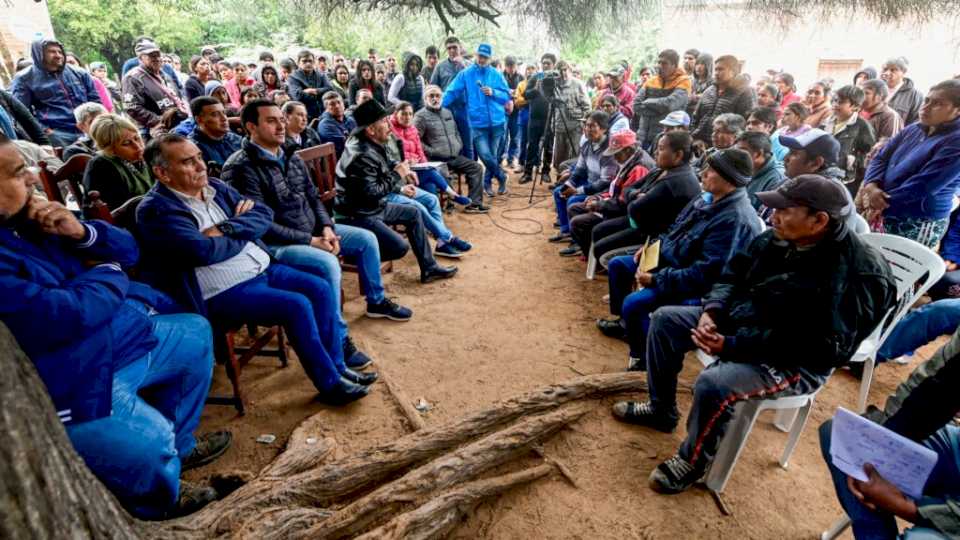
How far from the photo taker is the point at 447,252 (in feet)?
15.9

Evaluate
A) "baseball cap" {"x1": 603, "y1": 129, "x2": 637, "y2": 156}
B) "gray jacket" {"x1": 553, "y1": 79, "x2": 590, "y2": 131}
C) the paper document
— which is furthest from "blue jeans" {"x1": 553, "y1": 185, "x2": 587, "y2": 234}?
the paper document

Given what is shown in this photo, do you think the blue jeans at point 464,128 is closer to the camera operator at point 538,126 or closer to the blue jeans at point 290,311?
the camera operator at point 538,126

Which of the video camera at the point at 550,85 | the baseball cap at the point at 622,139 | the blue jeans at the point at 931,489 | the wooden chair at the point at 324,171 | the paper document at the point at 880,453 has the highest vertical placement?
the video camera at the point at 550,85

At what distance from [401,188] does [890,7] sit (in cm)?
421

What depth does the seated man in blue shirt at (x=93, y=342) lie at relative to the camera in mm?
1407

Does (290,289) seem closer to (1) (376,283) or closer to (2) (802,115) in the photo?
(1) (376,283)

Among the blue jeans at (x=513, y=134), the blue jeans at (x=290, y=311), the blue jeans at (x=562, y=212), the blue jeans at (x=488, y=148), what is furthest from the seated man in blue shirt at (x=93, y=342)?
the blue jeans at (x=513, y=134)

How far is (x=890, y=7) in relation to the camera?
3.36m

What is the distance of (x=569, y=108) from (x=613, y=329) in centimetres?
459

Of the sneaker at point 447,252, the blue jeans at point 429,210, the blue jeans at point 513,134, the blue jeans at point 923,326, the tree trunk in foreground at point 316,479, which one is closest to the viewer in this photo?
the tree trunk in foreground at point 316,479

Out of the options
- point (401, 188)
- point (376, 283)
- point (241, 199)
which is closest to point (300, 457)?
point (241, 199)

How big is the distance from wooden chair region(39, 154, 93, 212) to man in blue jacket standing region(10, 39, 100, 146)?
3.33 meters

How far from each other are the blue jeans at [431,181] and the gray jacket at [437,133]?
698 millimetres

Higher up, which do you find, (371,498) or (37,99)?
(37,99)
